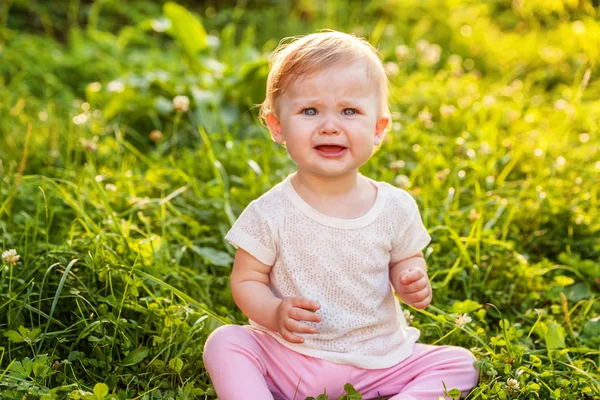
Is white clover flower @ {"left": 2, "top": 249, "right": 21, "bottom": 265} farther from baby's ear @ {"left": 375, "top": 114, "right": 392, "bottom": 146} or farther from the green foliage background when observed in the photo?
baby's ear @ {"left": 375, "top": 114, "right": 392, "bottom": 146}

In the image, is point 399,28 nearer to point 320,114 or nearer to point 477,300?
point 477,300

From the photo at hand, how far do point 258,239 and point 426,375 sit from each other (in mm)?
591

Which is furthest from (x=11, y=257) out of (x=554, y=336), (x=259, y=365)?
(x=554, y=336)

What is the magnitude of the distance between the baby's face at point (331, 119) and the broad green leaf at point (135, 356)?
68 centimetres

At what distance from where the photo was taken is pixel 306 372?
2.19 m

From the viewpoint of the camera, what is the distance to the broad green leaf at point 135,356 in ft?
7.35

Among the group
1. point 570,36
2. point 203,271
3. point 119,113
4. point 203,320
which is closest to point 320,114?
point 203,320

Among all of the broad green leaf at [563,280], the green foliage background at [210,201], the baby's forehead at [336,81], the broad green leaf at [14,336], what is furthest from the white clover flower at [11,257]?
the broad green leaf at [563,280]

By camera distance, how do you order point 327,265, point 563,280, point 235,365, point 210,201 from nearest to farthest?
point 235,365 → point 327,265 → point 563,280 → point 210,201

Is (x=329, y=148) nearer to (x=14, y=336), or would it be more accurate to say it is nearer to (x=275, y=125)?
(x=275, y=125)

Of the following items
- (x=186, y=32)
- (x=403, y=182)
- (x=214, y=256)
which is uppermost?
(x=186, y=32)

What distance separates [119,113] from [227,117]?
1.97 ft

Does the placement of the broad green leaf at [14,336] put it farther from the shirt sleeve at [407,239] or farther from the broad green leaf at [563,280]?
the broad green leaf at [563,280]

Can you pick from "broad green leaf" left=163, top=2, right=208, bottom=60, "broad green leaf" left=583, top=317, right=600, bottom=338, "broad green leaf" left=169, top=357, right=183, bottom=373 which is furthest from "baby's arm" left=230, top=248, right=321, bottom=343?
"broad green leaf" left=163, top=2, right=208, bottom=60
